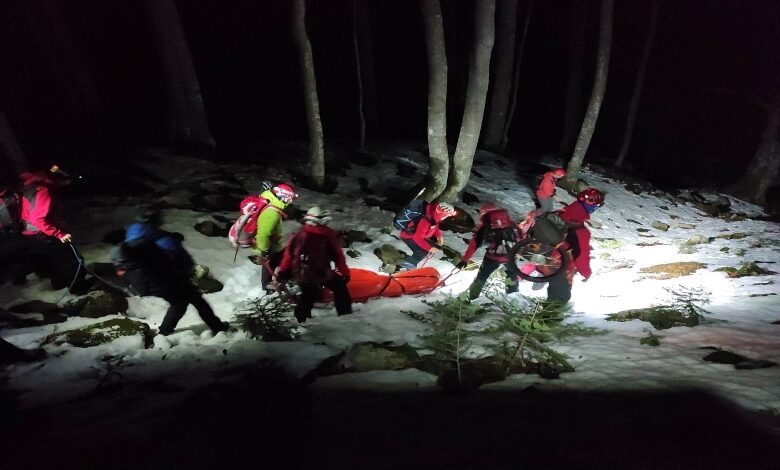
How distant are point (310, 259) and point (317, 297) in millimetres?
706

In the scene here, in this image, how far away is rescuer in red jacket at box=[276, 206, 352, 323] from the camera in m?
6.01

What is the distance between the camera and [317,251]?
239 inches

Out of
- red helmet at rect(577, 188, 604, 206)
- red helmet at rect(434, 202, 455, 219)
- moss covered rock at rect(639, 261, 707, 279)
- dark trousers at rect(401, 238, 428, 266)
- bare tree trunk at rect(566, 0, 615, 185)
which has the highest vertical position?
bare tree trunk at rect(566, 0, 615, 185)

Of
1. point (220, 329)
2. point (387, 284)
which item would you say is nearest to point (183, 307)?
point (220, 329)

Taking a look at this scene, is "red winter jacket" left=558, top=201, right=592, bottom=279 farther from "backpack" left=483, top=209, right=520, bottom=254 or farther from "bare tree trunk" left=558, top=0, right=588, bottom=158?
"bare tree trunk" left=558, top=0, right=588, bottom=158

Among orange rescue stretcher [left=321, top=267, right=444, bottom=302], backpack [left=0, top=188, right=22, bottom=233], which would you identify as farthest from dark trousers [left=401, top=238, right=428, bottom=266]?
backpack [left=0, top=188, right=22, bottom=233]

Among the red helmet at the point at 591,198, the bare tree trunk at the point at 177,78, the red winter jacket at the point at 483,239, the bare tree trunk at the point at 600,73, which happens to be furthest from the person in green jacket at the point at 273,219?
the bare tree trunk at the point at 600,73

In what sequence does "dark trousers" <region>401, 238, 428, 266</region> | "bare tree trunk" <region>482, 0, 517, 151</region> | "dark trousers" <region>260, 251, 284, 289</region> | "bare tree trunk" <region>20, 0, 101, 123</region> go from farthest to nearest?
"bare tree trunk" <region>482, 0, 517, 151</region>, "bare tree trunk" <region>20, 0, 101, 123</region>, "dark trousers" <region>401, 238, 428, 266</region>, "dark trousers" <region>260, 251, 284, 289</region>

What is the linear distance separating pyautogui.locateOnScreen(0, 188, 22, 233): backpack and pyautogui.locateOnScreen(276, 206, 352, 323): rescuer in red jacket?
378 cm

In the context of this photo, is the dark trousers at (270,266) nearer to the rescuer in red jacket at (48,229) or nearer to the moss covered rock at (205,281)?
the moss covered rock at (205,281)

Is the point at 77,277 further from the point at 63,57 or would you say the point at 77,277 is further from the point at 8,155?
the point at 63,57

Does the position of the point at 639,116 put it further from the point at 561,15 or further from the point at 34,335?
the point at 34,335

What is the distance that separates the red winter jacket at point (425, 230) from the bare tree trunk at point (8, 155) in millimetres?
7487

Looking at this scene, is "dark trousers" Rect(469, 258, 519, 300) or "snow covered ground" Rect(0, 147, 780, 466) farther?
"dark trousers" Rect(469, 258, 519, 300)
